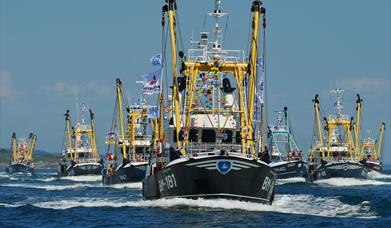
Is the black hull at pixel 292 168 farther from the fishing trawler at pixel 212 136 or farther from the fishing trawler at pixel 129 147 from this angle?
the fishing trawler at pixel 212 136

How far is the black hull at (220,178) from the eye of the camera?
157 ft

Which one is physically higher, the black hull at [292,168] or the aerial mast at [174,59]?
the aerial mast at [174,59]

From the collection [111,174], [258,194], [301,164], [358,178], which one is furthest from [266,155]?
[301,164]

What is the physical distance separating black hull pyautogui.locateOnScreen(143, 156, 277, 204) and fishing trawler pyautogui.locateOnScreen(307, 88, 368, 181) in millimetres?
58833

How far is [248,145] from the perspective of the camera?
2163 inches

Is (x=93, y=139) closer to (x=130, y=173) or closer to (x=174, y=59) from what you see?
(x=130, y=173)

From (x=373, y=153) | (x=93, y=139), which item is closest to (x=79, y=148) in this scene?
(x=93, y=139)

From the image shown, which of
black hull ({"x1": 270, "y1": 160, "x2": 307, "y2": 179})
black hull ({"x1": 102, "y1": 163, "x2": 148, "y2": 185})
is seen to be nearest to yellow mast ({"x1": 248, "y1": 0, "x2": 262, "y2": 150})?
black hull ({"x1": 102, "y1": 163, "x2": 148, "y2": 185})

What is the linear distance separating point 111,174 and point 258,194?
175 ft

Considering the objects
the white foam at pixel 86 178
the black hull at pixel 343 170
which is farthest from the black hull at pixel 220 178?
the white foam at pixel 86 178

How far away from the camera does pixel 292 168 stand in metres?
124

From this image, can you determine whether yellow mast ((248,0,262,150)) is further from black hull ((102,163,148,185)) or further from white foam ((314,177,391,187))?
white foam ((314,177,391,187))

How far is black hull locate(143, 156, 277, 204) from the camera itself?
1887 inches

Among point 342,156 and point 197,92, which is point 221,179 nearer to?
point 197,92
